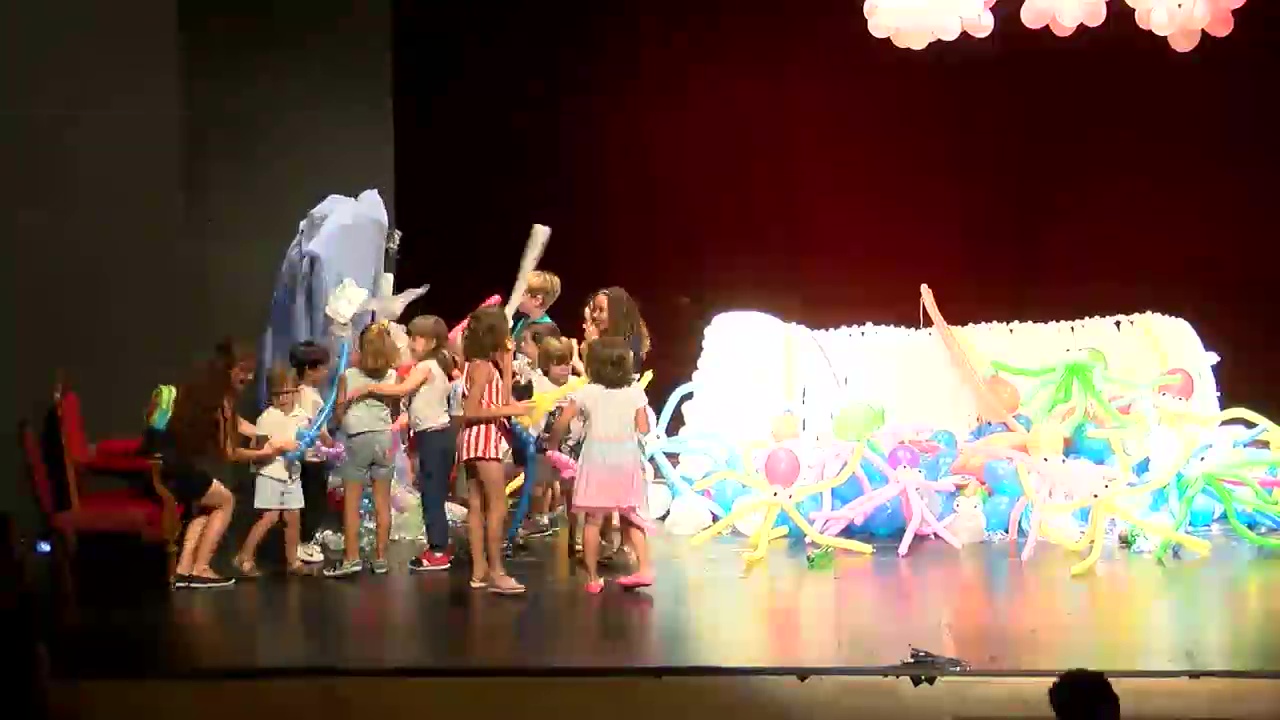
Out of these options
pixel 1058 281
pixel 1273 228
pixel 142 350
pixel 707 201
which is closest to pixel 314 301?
pixel 142 350

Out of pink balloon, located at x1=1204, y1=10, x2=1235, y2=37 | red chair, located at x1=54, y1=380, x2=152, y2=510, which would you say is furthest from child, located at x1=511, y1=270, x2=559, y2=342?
pink balloon, located at x1=1204, y1=10, x2=1235, y2=37

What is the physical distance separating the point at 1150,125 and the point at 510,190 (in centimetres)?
376

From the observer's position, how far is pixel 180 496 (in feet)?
16.3

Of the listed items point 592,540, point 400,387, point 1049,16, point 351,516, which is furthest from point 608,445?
point 1049,16

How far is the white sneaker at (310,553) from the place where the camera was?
220 inches

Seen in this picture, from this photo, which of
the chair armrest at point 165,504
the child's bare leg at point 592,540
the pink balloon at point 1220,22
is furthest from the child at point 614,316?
the pink balloon at point 1220,22

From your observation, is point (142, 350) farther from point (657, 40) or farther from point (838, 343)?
point (657, 40)

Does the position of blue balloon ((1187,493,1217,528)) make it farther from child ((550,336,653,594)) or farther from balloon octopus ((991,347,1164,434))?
child ((550,336,653,594))

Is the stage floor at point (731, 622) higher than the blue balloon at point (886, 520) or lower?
lower

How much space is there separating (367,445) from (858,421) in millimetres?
2095

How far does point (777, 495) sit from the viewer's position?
5.61 m

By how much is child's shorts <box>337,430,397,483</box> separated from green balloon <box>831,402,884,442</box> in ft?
6.41

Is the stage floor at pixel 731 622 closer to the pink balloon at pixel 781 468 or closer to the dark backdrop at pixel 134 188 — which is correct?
the pink balloon at pixel 781 468

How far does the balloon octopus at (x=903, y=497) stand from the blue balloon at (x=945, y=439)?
23 centimetres
